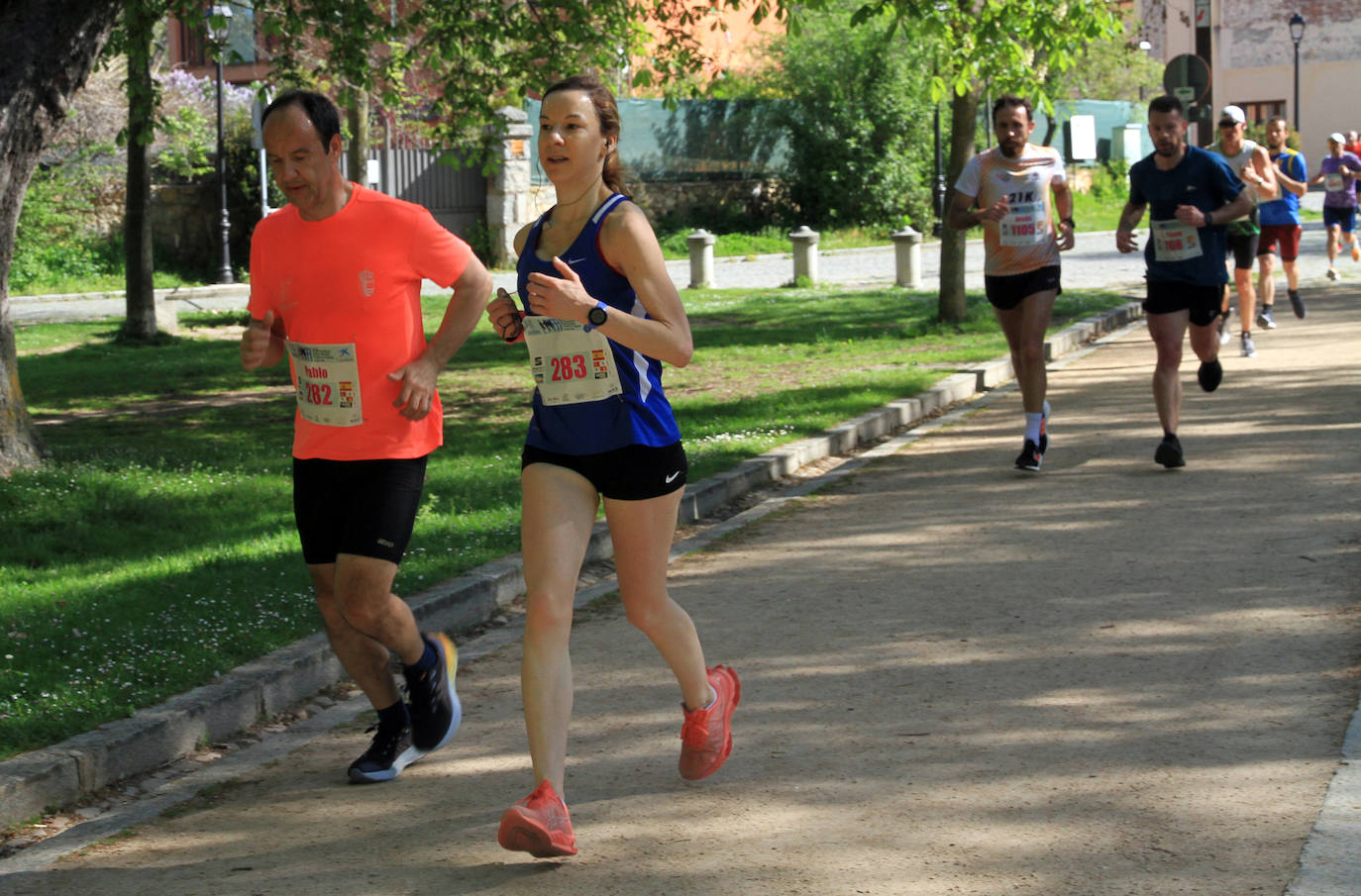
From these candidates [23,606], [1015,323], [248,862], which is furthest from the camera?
[1015,323]

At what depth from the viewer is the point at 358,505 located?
438 cm

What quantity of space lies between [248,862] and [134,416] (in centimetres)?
919

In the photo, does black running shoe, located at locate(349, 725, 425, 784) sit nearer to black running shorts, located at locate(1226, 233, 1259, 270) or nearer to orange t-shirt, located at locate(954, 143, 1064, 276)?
orange t-shirt, located at locate(954, 143, 1064, 276)

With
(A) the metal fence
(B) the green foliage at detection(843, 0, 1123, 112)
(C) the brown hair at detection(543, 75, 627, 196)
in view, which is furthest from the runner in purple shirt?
(C) the brown hair at detection(543, 75, 627, 196)

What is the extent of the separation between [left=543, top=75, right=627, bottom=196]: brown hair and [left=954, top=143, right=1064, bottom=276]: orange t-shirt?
5.08 meters

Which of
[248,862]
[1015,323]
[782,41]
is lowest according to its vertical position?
[248,862]

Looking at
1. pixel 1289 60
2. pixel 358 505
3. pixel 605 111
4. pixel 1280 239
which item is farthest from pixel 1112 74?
pixel 358 505

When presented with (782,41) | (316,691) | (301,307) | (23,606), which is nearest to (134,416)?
(23,606)

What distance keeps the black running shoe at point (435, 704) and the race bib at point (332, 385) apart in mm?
758

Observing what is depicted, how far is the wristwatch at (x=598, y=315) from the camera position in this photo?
149 inches

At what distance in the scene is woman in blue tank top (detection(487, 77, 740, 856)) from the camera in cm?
394

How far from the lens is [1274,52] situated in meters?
61.1

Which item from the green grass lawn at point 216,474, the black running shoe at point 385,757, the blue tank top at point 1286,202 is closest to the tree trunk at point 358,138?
the green grass lawn at point 216,474

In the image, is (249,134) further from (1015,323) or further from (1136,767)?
(1136,767)
